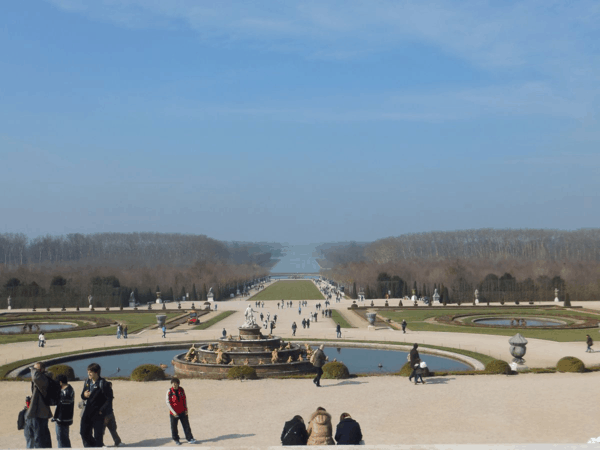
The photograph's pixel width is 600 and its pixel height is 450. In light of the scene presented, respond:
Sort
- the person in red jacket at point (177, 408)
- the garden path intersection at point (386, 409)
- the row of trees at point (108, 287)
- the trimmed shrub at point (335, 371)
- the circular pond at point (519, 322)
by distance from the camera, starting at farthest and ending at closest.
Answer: the row of trees at point (108, 287), the circular pond at point (519, 322), the trimmed shrub at point (335, 371), the garden path intersection at point (386, 409), the person in red jacket at point (177, 408)

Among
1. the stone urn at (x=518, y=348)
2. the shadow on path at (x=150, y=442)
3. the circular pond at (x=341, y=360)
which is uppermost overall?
the stone urn at (x=518, y=348)

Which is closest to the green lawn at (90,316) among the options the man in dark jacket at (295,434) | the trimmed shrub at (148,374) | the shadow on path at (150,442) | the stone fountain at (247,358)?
the stone fountain at (247,358)

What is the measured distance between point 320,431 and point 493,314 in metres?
52.3

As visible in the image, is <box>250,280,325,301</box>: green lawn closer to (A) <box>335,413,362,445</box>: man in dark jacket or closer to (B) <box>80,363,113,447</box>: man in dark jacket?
(B) <box>80,363,113,447</box>: man in dark jacket

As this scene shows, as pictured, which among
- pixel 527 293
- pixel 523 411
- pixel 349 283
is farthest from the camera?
pixel 349 283

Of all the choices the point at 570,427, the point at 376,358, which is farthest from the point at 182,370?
the point at 570,427

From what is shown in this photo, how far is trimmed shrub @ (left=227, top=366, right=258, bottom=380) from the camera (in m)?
25.8

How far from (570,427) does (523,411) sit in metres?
2.00

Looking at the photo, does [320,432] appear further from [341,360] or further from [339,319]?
[339,319]

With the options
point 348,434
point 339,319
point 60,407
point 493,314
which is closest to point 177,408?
point 60,407

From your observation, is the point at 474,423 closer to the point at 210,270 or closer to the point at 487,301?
the point at 487,301

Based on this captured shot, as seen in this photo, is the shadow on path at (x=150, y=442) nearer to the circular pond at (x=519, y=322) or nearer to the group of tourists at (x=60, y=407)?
the group of tourists at (x=60, y=407)

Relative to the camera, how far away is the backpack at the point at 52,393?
490 inches

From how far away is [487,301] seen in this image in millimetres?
78438
